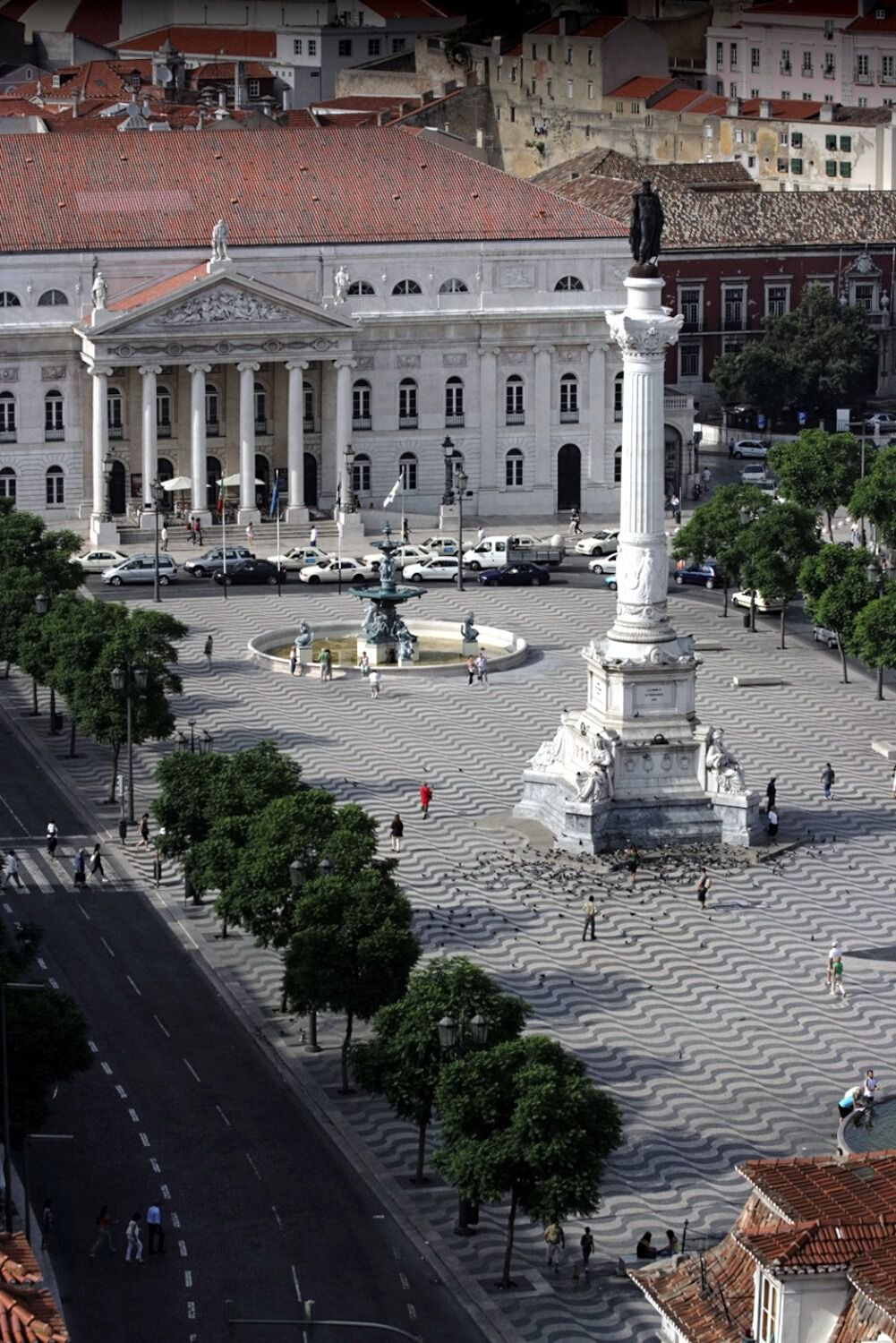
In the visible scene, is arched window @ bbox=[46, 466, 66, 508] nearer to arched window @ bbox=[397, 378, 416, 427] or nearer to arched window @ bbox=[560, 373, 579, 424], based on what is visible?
arched window @ bbox=[397, 378, 416, 427]

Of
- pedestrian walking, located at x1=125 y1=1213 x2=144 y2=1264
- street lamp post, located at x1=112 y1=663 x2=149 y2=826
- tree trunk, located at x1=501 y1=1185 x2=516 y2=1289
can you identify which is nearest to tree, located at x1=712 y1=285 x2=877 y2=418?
street lamp post, located at x1=112 y1=663 x2=149 y2=826

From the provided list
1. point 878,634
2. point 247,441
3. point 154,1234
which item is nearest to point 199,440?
point 247,441

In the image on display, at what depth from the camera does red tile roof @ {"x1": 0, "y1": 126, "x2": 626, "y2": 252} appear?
14675cm

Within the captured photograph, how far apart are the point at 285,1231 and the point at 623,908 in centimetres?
2306

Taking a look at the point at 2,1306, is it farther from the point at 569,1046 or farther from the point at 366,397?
the point at 366,397

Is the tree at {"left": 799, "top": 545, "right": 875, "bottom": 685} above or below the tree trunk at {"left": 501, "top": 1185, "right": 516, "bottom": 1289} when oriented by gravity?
above

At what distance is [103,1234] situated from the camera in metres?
67.5

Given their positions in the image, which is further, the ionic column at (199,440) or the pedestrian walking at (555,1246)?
the ionic column at (199,440)

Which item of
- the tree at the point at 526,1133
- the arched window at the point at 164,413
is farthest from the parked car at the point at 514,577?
the tree at the point at 526,1133

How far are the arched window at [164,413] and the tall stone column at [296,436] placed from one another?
4.63m

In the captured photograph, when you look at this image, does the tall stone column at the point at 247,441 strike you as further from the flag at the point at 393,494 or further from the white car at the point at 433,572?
the white car at the point at 433,572

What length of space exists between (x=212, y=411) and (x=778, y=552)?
103 feet

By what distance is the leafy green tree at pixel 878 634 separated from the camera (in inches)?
4429

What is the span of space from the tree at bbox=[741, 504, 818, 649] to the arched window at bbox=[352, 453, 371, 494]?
2876 centimetres
